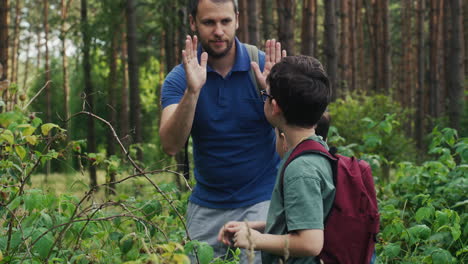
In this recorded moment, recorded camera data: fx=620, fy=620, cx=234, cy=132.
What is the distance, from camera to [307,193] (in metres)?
2.07

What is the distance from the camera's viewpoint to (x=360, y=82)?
2802 cm

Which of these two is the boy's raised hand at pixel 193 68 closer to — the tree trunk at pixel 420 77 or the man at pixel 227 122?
the man at pixel 227 122

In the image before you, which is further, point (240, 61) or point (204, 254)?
point (240, 61)

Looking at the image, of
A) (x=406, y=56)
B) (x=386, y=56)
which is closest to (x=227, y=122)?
(x=386, y=56)

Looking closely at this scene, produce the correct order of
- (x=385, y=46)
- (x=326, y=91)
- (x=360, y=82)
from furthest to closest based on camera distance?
(x=360, y=82), (x=385, y=46), (x=326, y=91)

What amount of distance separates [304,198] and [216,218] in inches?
53.1

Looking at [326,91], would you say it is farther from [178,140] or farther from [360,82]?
[360,82]

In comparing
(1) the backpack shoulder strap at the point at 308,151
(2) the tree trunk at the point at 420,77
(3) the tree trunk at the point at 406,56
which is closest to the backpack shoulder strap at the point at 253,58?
(1) the backpack shoulder strap at the point at 308,151

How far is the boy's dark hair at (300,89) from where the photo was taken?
7.30 feet

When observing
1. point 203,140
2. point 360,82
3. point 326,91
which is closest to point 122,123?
point 203,140

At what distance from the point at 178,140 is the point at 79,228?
2.13 feet

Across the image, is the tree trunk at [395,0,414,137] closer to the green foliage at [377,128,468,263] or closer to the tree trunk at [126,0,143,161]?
the tree trunk at [126,0,143,161]

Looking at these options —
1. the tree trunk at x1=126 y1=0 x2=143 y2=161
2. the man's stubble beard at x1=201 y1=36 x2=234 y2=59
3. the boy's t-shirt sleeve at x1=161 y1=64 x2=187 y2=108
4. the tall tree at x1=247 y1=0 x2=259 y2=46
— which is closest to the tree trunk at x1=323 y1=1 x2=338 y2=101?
the tall tree at x1=247 y1=0 x2=259 y2=46

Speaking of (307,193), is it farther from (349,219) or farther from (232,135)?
(232,135)
